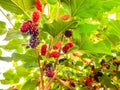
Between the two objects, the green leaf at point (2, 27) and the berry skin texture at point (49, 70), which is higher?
the green leaf at point (2, 27)

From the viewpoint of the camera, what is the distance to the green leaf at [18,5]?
99 centimetres

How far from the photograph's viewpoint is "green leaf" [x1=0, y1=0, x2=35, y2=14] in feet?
3.25

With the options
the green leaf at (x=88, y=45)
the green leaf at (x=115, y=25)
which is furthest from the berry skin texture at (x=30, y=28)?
the green leaf at (x=115, y=25)

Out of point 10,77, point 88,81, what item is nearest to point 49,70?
point 88,81

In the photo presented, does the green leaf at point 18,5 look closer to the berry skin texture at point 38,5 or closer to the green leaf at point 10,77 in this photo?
the berry skin texture at point 38,5

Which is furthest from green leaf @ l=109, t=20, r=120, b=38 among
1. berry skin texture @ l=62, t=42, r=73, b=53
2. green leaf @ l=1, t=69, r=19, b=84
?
green leaf @ l=1, t=69, r=19, b=84

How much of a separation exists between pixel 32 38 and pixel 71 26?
0.14 metres

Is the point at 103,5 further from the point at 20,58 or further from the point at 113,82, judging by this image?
the point at 113,82

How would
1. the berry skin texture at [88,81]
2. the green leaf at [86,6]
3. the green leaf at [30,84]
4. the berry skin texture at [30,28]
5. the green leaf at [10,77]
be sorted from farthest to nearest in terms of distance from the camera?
the green leaf at [10,77] → the berry skin texture at [88,81] → the green leaf at [30,84] → the green leaf at [86,6] → the berry skin texture at [30,28]

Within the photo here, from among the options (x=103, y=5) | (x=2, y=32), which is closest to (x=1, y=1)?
(x=2, y=32)

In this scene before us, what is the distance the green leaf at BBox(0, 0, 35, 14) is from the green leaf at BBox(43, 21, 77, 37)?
0.33 feet

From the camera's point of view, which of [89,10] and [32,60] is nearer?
[89,10]

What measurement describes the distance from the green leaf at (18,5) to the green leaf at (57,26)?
0.33ft

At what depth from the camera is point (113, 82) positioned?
1.64 metres
